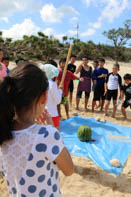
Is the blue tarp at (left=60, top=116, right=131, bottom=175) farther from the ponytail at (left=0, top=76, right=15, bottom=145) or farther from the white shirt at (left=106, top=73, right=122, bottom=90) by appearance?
the ponytail at (left=0, top=76, right=15, bottom=145)

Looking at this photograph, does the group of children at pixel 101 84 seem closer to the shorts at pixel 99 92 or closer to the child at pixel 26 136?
the shorts at pixel 99 92

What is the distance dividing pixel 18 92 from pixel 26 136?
215mm

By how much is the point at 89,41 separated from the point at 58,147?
28969 mm

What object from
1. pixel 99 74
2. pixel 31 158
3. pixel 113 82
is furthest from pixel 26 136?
pixel 99 74

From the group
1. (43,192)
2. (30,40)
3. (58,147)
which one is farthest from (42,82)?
(30,40)

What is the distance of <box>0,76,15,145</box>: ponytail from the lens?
76 cm

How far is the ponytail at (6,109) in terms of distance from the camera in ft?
2.51

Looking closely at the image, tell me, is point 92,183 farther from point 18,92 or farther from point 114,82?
point 114,82

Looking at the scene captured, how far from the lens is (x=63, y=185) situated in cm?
257

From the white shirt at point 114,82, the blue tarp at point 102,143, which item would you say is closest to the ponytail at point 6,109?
the blue tarp at point 102,143

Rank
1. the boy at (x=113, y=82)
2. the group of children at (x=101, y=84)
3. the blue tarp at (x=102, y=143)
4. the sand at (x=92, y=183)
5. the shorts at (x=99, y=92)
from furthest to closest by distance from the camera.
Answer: the shorts at (x=99, y=92), the boy at (x=113, y=82), the group of children at (x=101, y=84), the blue tarp at (x=102, y=143), the sand at (x=92, y=183)

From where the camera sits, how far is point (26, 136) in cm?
84

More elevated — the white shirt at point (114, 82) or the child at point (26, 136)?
the child at point (26, 136)

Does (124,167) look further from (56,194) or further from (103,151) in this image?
(56,194)
